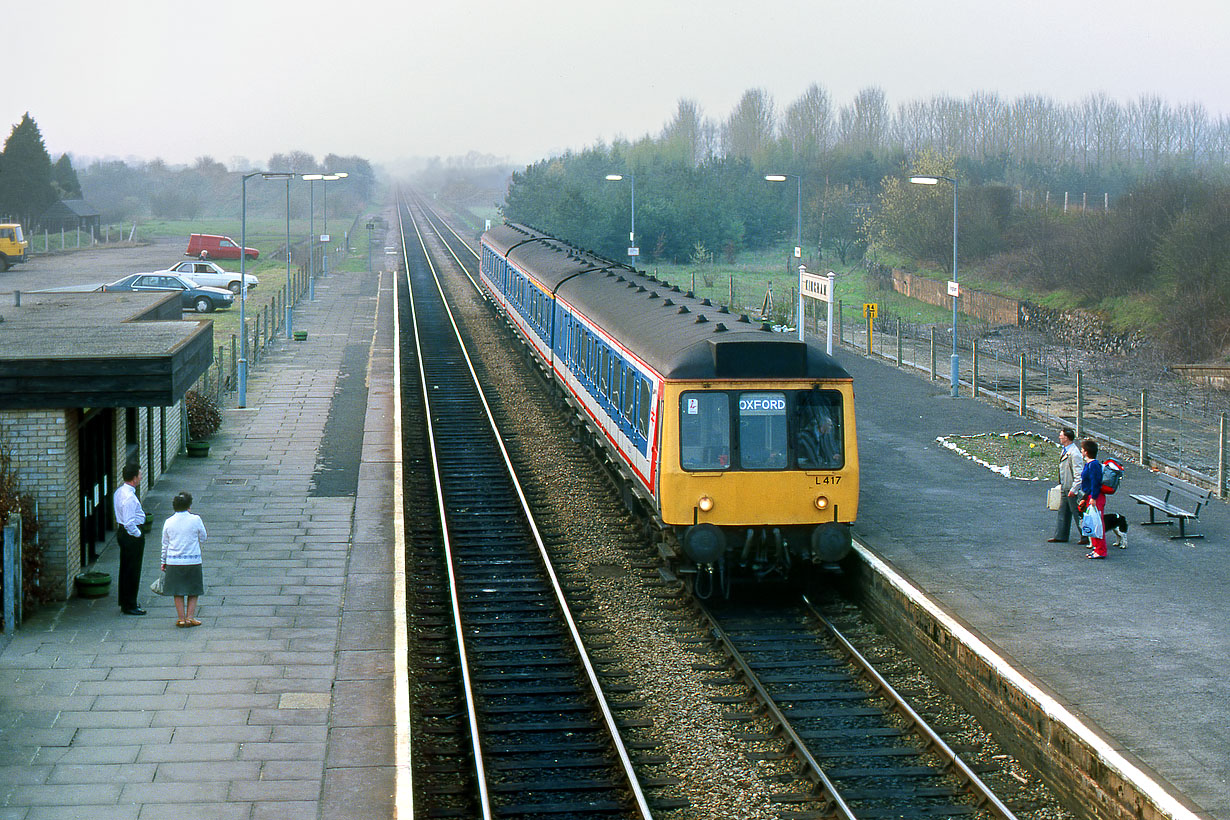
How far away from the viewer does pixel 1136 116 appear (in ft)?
314

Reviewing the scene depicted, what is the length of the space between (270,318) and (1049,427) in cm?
2433

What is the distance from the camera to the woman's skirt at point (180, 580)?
12047mm

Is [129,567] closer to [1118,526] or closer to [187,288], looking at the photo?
[1118,526]

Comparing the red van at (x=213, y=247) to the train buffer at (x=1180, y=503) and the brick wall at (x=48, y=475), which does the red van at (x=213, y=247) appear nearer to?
the brick wall at (x=48, y=475)

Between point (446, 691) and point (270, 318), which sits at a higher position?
point (270, 318)

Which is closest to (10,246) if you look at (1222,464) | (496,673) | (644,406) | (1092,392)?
(1092,392)

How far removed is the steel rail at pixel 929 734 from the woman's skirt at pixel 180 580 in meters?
6.15

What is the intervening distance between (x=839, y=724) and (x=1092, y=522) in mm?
5241

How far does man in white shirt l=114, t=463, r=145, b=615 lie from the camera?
1232 cm

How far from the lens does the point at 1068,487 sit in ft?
48.4

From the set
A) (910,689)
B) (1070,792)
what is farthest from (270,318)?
(1070,792)

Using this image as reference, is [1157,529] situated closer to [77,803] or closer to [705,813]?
[705,813]

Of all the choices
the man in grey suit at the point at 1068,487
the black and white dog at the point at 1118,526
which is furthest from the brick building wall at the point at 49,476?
the black and white dog at the point at 1118,526

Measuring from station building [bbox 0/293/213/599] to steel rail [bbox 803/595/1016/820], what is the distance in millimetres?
7417
